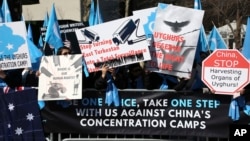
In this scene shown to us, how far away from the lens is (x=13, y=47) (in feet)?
27.7

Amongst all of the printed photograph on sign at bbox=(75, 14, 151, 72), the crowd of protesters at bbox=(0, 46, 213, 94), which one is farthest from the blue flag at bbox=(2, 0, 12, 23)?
the printed photograph on sign at bbox=(75, 14, 151, 72)

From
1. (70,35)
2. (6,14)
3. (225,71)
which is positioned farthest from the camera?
(70,35)

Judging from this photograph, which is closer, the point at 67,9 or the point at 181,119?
the point at 181,119

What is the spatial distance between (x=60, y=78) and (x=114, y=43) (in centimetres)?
98

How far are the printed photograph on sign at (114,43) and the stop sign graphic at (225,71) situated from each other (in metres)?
1.00

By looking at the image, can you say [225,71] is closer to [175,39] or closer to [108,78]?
[175,39]

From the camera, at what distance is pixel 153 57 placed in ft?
27.8

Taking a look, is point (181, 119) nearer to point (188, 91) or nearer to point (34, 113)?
point (188, 91)

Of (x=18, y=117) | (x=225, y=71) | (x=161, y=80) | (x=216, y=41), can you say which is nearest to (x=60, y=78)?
(x=18, y=117)

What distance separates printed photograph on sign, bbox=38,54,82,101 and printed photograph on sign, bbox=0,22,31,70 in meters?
0.33

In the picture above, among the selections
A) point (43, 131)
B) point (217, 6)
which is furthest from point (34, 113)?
point (217, 6)

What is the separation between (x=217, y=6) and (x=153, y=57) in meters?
26.1

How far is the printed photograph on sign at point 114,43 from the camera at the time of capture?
8312mm

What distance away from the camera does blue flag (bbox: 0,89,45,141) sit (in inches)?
323
